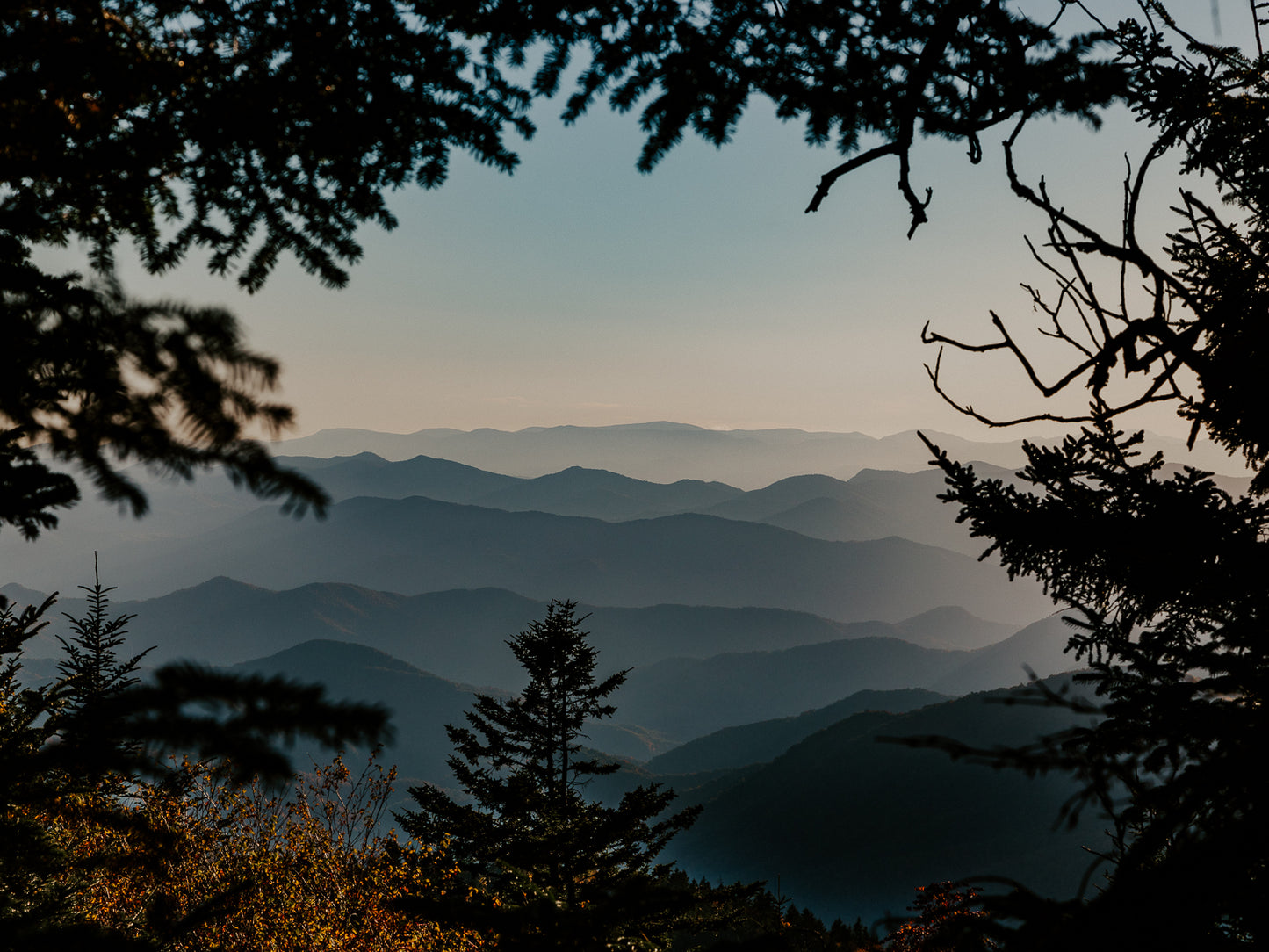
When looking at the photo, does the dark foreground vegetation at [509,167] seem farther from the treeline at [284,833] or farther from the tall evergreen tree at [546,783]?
the tall evergreen tree at [546,783]

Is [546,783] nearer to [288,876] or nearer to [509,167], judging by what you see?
[288,876]

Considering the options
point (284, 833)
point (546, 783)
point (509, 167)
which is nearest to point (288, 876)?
point (284, 833)

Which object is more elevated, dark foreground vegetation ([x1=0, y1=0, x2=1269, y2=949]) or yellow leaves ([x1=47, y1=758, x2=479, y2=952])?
dark foreground vegetation ([x1=0, y1=0, x2=1269, y2=949])

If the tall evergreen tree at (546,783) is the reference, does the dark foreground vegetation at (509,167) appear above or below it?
above

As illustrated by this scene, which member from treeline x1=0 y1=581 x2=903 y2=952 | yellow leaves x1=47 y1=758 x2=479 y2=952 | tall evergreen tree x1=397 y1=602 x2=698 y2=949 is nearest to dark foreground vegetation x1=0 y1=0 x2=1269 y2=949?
treeline x1=0 y1=581 x2=903 y2=952

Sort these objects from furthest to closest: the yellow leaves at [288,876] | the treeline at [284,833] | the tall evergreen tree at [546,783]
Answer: the tall evergreen tree at [546,783] → the yellow leaves at [288,876] → the treeline at [284,833]

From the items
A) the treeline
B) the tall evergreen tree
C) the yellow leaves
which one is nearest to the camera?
the treeline

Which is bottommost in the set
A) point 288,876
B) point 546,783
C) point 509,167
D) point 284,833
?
point 546,783

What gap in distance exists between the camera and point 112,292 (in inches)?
70.4

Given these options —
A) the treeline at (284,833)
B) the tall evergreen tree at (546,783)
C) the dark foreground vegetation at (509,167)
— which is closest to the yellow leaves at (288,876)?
the treeline at (284,833)

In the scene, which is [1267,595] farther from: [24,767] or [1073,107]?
[24,767]

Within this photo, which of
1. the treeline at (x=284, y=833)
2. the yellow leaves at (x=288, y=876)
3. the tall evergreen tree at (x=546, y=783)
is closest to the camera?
the treeline at (x=284, y=833)

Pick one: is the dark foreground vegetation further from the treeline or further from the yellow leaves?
the yellow leaves

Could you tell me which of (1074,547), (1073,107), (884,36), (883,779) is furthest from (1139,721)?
(883,779)
